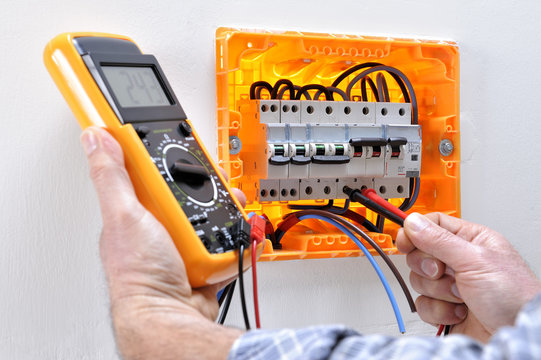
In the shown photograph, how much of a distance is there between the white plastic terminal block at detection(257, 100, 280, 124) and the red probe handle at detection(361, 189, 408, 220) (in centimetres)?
18

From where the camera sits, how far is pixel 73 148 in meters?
0.70

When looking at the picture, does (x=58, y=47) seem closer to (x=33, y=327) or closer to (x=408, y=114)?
(x=33, y=327)

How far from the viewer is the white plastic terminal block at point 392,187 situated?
2.75ft

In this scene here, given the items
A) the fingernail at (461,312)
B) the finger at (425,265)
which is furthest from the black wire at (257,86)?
the fingernail at (461,312)

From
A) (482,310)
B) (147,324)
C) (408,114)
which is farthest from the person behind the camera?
(408,114)

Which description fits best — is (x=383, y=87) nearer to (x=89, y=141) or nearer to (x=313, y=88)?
(x=313, y=88)

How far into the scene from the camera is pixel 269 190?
0.78 metres

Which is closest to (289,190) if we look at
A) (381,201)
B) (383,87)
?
(381,201)

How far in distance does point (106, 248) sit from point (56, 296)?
0.22m

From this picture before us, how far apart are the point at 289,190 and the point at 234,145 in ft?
0.38

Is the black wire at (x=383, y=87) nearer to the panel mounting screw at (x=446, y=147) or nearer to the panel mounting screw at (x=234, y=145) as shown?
the panel mounting screw at (x=446, y=147)

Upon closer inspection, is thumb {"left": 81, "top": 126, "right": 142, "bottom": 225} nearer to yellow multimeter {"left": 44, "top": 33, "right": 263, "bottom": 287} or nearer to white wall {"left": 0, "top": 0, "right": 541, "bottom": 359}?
yellow multimeter {"left": 44, "top": 33, "right": 263, "bottom": 287}

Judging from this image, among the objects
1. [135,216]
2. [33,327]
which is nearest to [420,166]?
[135,216]

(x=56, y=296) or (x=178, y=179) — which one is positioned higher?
(x=178, y=179)
